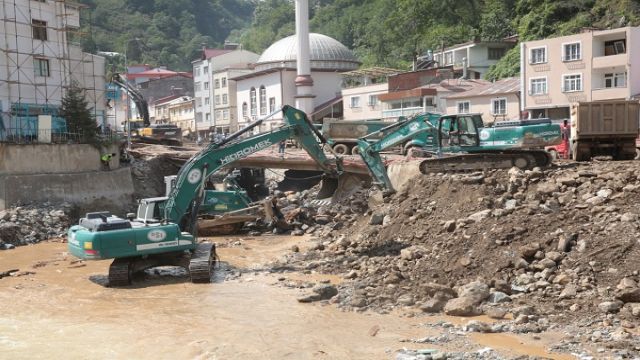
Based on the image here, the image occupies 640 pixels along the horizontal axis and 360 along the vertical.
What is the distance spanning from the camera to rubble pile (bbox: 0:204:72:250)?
24562mm

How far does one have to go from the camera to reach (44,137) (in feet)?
98.5

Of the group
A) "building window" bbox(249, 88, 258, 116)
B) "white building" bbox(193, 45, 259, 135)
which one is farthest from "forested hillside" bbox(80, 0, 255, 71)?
"building window" bbox(249, 88, 258, 116)

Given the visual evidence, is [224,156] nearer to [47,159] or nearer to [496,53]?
[47,159]

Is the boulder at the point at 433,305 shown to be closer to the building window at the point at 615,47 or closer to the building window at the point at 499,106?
the building window at the point at 615,47

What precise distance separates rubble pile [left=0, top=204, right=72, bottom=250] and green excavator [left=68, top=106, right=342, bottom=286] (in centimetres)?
915

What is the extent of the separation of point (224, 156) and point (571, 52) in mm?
27891

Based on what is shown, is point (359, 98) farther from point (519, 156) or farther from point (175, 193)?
point (175, 193)

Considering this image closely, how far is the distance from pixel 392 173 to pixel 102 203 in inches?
557

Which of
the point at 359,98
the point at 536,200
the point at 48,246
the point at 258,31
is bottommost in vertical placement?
the point at 48,246

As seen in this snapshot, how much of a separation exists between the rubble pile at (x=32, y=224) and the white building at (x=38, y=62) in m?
4.88

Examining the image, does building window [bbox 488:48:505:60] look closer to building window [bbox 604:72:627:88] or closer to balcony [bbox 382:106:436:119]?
balcony [bbox 382:106:436:119]

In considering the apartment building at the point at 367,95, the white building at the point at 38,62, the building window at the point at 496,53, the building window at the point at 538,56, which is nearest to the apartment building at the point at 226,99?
the apartment building at the point at 367,95

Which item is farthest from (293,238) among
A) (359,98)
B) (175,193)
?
(359,98)

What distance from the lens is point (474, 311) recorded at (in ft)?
40.7
